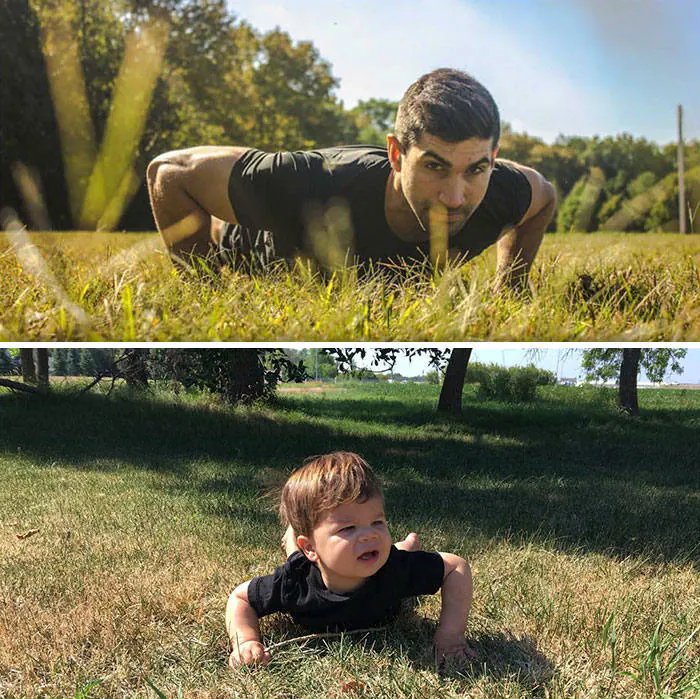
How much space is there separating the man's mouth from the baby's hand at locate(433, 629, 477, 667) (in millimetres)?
257

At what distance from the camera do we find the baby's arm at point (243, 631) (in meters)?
1.88

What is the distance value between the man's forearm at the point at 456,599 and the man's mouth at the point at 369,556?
24 centimetres

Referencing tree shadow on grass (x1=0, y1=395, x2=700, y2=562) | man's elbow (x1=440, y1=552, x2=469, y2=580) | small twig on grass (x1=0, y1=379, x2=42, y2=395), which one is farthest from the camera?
small twig on grass (x1=0, y1=379, x2=42, y2=395)

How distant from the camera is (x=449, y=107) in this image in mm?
1819

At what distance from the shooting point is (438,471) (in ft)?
14.1

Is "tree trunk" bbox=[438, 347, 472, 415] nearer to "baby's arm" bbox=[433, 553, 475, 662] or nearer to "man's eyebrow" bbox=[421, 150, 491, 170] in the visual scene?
"baby's arm" bbox=[433, 553, 475, 662]

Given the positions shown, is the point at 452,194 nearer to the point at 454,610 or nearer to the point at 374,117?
the point at 374,117

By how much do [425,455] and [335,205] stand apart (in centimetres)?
276

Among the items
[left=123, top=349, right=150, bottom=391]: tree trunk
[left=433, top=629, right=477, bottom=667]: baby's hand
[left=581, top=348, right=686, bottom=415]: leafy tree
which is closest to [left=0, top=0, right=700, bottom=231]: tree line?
[left=433, top=629, right=477, bottom=667]: baby's hand

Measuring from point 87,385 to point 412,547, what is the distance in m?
3.22

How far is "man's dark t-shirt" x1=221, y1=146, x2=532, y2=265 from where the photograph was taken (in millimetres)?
1954

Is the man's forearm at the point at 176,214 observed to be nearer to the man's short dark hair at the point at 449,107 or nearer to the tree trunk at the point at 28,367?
the man's short dark hair at the point at 449,107

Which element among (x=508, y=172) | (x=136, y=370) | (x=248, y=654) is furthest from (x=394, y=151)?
(x=136, y=370)

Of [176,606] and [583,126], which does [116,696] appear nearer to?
[176,606]
